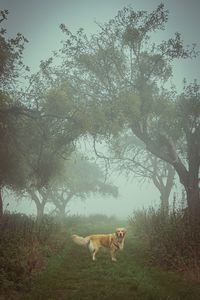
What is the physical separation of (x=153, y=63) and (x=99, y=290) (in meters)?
16.7

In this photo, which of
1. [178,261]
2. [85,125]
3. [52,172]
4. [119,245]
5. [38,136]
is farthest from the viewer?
[52,172]

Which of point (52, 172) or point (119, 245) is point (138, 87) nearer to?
point (52, 172)

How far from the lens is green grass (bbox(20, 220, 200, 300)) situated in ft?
28.4

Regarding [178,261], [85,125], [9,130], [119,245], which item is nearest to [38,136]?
[9,130]

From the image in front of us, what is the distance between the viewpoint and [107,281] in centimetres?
1004

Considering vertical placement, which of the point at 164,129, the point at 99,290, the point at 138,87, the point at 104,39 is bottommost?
the point at 99,290

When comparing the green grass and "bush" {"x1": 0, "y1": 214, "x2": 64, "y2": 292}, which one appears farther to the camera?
"bush" {"x1": 0, "y1": 214, "x2": 64, "y2": 292}

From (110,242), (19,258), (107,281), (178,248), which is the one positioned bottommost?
(107,281)

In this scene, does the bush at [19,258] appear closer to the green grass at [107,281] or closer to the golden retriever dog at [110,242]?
the green grass at [107,281]

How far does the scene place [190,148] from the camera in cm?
2173

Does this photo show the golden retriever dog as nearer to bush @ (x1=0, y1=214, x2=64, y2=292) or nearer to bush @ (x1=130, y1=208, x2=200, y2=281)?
bush @ (x1=130, y1=208, x2=200, y2=281)

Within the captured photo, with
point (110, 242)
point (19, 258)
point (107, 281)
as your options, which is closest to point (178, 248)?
point (110, 242)

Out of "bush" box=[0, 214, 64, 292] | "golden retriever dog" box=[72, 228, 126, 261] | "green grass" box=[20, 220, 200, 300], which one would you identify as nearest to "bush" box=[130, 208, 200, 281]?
"green grass" box=[20, 220, 200, 300]

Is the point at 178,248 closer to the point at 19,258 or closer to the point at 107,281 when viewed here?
the point at 107,281
